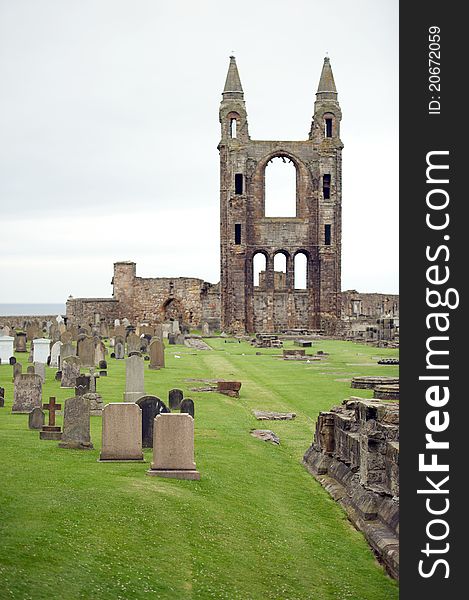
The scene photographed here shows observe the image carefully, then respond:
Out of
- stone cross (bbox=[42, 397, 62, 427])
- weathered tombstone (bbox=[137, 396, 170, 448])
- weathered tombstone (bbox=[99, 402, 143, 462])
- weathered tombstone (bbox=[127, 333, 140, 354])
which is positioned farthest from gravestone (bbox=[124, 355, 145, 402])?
weathered tombstone (bbox=[127, 333, 140, 354])

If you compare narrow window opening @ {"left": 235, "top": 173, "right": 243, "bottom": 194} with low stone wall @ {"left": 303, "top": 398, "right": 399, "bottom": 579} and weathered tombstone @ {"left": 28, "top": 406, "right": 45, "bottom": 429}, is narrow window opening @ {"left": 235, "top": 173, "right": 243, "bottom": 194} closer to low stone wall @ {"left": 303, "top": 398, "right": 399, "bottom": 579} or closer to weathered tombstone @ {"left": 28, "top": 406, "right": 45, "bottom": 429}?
weathered tombstone @ {"left": 28, "top": 406, "right": 45, "bottom": 429}

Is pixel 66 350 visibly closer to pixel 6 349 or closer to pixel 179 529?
pixel 6 349

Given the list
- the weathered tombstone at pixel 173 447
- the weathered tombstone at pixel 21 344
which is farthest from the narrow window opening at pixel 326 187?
the weathered tombstone at pixel 173 447

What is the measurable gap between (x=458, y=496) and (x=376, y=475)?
15.5 ft

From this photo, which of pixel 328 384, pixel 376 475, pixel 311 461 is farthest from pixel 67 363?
pixel 376 475

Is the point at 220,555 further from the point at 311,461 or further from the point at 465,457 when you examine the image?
the point at 311,461

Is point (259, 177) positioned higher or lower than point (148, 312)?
higher

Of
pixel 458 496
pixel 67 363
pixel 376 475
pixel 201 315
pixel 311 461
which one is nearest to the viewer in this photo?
pixel 458 496

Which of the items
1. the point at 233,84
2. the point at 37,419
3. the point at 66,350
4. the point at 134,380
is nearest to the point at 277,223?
the point at 233,84

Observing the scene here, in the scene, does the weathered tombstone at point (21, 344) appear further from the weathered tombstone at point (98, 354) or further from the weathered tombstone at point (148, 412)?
the weathered tombstone at point (148, 412)

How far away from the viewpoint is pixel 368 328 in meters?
50.6

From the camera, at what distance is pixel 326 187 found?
58344 mm

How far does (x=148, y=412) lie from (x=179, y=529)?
4.40m

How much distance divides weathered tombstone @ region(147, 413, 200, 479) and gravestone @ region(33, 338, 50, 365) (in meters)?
16.9
